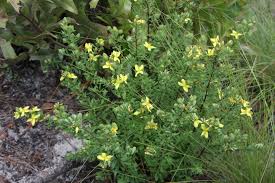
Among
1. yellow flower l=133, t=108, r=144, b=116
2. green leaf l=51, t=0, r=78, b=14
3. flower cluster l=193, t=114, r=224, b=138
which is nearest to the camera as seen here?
flower cluster l=193, t=114, r=224, b=138

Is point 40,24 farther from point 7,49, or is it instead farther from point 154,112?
point 154,112

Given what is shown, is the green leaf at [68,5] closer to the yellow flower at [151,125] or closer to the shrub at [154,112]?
the shrub at [154,112]

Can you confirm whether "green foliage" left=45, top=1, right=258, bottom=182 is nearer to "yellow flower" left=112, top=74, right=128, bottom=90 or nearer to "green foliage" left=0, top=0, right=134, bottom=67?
"yellow flower" left=112, top=74, right=128, bottom=90

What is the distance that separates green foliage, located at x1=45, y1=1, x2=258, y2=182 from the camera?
67.0 inches

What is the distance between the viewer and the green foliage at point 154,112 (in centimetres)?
170

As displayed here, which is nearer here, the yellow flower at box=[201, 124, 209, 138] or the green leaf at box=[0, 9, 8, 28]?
the yellow flower at box=[201, 124, 209, 138]

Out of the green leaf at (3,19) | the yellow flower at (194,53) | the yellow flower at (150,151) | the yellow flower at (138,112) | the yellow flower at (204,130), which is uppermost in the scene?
the green leaf at (3,19)

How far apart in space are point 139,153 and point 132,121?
21 cm

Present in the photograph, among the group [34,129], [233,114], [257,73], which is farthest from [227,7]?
[34,129]

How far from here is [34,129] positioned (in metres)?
2.20

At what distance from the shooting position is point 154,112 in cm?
197

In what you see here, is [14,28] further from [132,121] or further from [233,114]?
[233,114]

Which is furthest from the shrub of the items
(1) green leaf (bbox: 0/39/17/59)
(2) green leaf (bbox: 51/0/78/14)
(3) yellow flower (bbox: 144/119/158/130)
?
(1) green leaf (bbox: 0/39/17/59)

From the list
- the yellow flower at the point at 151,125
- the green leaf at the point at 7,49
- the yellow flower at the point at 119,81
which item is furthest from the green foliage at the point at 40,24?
the yellow flower at the point at 151,125
